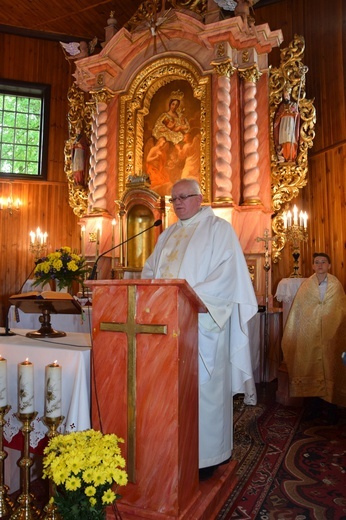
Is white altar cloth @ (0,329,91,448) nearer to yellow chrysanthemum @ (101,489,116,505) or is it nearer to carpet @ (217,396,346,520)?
yellow chrysanthemum @ (101,489,116,505)

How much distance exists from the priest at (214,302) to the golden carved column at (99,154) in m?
5.21

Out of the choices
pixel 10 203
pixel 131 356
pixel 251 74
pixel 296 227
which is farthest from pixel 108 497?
pixel 10 203

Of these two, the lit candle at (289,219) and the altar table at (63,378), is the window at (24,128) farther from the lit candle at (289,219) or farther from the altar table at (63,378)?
the altar table at (63,378)

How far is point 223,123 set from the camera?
7.27 metres

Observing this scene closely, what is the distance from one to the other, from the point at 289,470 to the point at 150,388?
1606mm

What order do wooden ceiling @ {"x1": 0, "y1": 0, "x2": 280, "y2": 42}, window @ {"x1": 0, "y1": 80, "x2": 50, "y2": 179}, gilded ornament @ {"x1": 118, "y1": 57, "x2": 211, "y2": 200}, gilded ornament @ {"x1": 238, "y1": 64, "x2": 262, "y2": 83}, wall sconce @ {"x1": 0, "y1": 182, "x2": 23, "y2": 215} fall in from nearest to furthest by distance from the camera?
gilded ornament @ {"x1": 238, "y1": 64, "x2": 262, "y2": 83}, gilded ornament @ {"x1": 118, "y1": 57, "x2": 211, "y2": 200}, wall sconce @ {"x1": 0, "y1": 182, "x2": 23, "y2": 215}, wooden ceiling @ {"x1": 0, "y1": 0, "x2": 280, "y2": 42}, window @ {"x1": 0, "y1": 80, "x2": 50, "y2": 179}

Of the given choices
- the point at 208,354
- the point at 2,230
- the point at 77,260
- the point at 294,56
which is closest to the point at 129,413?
the point at 208,354

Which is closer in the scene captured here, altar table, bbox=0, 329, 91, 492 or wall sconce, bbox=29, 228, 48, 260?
altar table, bbox=0, 329, 91, 492

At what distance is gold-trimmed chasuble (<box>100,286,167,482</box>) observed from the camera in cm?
211

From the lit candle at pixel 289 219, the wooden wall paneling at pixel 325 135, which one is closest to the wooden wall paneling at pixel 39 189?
the lit candle at pixel 289 219

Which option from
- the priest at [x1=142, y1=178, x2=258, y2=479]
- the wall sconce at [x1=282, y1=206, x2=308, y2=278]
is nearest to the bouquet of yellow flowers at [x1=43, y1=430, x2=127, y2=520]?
the priest at [x1=142, y1=178, x2=258, y2=479]

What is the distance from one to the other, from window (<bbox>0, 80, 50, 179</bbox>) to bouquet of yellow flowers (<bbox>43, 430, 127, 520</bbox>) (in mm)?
8413

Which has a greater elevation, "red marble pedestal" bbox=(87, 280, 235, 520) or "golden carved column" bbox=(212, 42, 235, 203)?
"golden carved column" bbox=(212, 42, 235, 203)

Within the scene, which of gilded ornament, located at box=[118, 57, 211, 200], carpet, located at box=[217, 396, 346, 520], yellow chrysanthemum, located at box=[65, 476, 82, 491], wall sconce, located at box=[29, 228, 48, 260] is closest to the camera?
yellow chrysanthemum, located at box=[65, 476, 82, 491]
